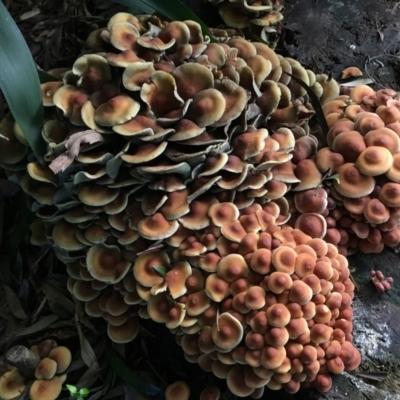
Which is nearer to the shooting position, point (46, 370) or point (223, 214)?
point (223, 214)

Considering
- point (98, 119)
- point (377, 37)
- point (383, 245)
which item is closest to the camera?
point (98, 119)

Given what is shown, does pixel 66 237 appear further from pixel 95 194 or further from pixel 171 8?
pixel 171 8

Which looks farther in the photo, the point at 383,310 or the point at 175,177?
the point at 383,310

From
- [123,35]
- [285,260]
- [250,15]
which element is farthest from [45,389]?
[250,15]

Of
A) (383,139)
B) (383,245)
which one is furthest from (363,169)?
(383,245)

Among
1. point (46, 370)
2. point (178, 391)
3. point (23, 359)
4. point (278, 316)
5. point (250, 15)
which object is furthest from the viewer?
point (250, 15)

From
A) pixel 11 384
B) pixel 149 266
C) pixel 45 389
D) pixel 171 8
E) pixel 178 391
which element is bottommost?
pixel 11 384

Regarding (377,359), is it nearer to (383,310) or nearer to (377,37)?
(383,310)

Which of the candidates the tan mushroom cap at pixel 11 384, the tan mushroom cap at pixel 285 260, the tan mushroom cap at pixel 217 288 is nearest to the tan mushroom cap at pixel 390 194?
the tan mushroom cap at pixel 285 260
